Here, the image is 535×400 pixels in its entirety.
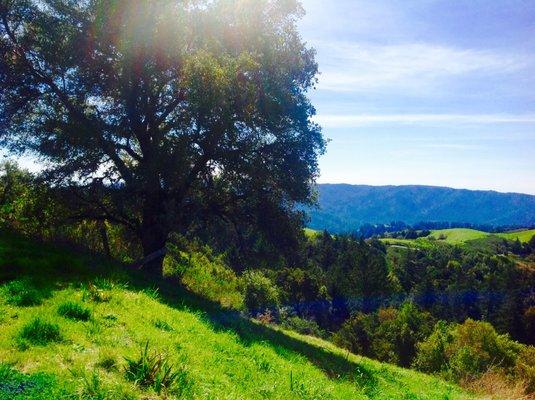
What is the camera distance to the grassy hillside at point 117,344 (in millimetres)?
7434

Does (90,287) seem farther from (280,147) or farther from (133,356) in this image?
(280,147)

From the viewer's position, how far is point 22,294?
11.0 meters

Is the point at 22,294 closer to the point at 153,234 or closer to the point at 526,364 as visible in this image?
the point at 153,234

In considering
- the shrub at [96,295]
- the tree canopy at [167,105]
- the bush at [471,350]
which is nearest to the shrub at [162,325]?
the shrub at [96,295]

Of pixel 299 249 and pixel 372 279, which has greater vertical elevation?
pixel 299 249

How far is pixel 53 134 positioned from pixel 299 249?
45.5 feet

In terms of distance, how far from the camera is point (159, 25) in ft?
66.0

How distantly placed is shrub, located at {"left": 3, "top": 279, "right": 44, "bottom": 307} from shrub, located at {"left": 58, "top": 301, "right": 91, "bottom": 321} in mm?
1073

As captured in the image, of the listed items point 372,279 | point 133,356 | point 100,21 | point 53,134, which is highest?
point 100,21

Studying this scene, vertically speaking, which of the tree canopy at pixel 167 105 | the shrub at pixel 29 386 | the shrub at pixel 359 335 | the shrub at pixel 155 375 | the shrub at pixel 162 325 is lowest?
the shrub at pixel 359 335

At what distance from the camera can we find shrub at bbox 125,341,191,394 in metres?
7.68

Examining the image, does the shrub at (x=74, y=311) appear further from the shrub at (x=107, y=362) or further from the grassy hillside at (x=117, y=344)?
the shrub at (x=107, y=362)

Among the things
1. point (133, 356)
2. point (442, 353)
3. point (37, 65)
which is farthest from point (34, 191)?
point (442, 353)

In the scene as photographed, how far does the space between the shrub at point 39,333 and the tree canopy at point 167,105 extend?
11.8 metres
